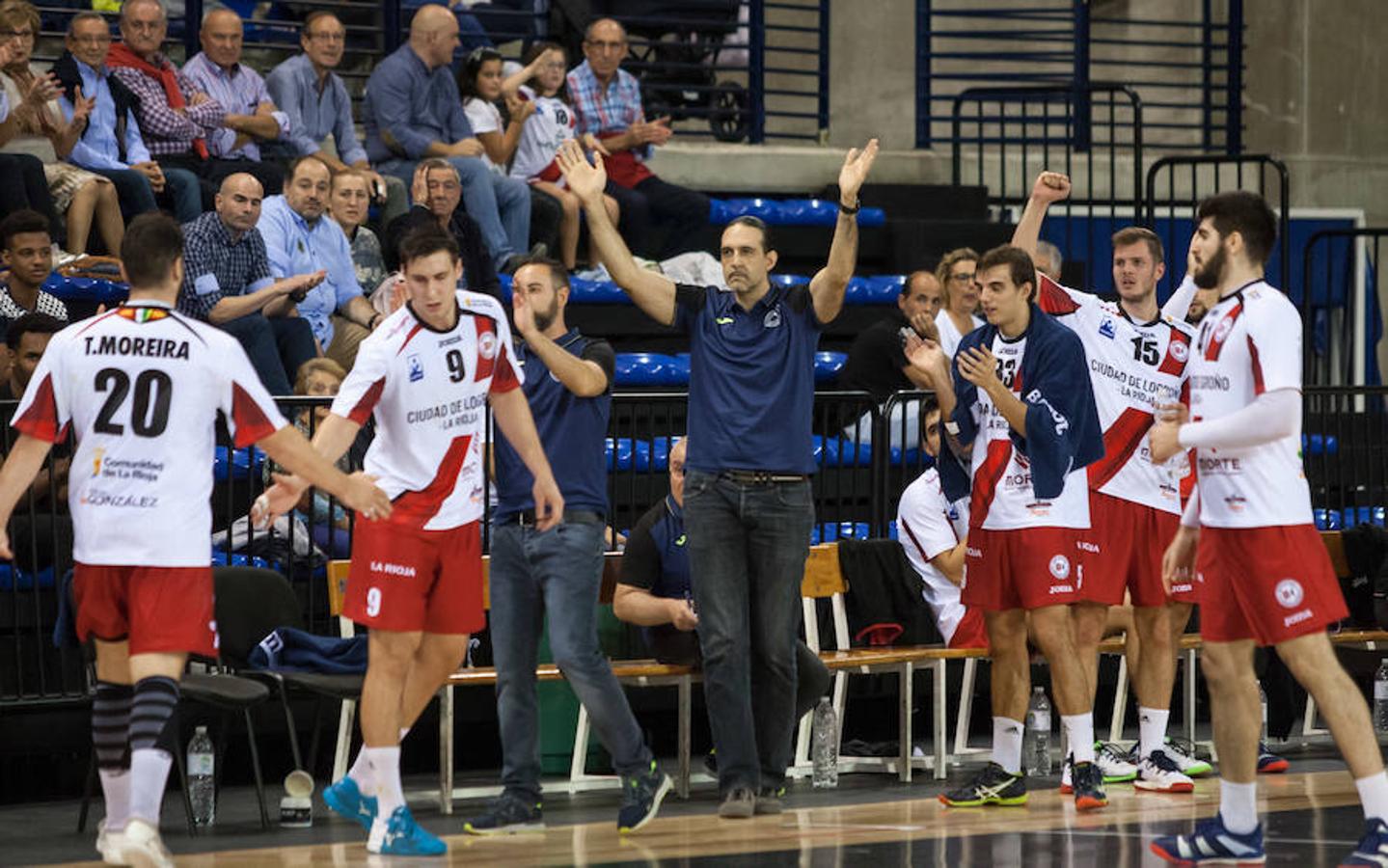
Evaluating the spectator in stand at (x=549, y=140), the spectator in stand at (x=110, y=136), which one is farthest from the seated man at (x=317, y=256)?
the spectator in stand at (x=549, y=140)

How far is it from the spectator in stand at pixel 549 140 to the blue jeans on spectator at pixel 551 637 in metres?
5.65

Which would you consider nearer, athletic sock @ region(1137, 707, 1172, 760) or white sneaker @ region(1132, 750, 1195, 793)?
white sneaker @ region(1132, 750, 1195, 793)

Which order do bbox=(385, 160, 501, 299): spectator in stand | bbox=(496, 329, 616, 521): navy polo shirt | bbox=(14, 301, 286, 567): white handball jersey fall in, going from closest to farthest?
bbox=(14, 301, 286, 567): white handball jersey < bbox=(496, 329, 616, 521): navy polo shirt < bbox=(385, 160, 501, 299): spectator in stand

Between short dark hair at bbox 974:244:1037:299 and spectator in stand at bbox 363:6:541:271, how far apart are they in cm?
487

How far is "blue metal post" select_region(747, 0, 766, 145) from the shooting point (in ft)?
53.0

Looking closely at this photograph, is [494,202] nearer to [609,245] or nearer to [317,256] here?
[317,256]

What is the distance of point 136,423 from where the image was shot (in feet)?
24.0

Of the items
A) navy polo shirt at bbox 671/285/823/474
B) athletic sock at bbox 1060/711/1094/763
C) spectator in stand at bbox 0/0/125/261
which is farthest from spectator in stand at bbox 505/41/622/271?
athletic sock at bbox 1060/711/1094/763

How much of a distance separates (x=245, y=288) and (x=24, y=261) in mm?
1148

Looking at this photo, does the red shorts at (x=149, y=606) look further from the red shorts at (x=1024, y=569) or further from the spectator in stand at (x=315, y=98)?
the spectator in stand at (x=315, y=98)

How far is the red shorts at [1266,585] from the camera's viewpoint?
7375mm

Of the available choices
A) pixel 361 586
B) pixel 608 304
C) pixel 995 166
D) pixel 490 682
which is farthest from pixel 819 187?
pixel 361 586

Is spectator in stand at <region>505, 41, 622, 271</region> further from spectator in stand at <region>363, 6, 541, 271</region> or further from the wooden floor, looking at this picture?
the wooden floor

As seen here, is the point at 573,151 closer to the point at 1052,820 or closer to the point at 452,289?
the point at 452,289
